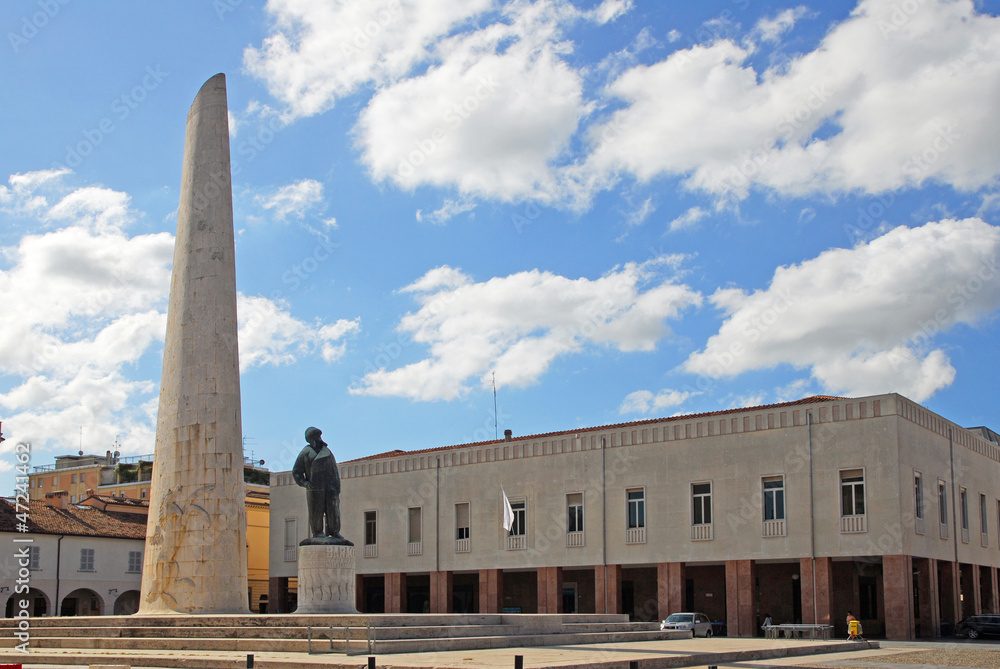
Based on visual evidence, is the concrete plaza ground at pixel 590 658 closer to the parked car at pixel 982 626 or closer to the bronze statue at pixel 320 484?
the bronze statue at pixel 320 484

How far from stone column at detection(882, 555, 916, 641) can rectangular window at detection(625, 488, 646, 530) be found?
8.75 metres

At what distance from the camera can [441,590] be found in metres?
42.5

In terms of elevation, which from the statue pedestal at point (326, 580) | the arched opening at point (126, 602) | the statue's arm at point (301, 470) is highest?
the statue's arm at point (301, 470)

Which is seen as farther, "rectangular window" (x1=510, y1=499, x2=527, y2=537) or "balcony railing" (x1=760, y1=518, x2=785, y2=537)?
"rectangular window" (x1=510, y1=499, x2=527, y2=537)

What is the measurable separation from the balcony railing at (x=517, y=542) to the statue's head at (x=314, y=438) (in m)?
18.2

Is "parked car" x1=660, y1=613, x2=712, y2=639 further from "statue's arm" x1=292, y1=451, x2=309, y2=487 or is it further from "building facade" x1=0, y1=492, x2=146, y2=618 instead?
"building facade" x1=0, y1=492, x2=146, y2=618

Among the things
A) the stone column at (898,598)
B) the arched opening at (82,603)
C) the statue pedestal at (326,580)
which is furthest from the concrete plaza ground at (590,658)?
the arched opening at (82,603)

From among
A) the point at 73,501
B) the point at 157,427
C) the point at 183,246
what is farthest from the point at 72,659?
the point at 73,501

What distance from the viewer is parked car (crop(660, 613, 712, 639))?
32.4m

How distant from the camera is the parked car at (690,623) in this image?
32.4m

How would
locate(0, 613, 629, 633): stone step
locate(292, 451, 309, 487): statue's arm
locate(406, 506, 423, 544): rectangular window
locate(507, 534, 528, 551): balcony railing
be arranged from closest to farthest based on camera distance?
locate(0, 613, 629, 633): stone step, locate(292, 451, 309, 487): statue's arm, locate(507, 534, 528, 551): balcony railing, locate(406, 506, 423, 544): rectangular window

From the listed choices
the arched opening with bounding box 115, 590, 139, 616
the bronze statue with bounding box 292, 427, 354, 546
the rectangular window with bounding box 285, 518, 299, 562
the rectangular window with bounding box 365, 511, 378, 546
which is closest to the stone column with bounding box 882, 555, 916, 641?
the bronze statue with bounding box 292, 427, 354, 546

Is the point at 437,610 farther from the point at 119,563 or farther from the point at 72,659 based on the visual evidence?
the point at 72,659

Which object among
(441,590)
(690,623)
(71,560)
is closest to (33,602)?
(71,560)
